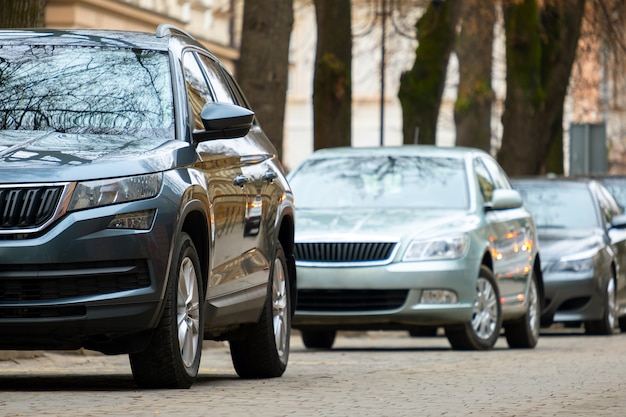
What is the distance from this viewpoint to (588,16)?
33.3 metres

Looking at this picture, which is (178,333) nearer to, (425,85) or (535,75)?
(425,85)

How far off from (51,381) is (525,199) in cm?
1057

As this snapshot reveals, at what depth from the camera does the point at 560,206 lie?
64.1 ft

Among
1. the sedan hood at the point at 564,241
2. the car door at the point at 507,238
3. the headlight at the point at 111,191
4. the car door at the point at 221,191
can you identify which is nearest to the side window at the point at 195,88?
the car door at the point at 221,191

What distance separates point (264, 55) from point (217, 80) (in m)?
6.93

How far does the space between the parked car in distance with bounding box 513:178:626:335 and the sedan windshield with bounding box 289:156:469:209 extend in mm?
3545

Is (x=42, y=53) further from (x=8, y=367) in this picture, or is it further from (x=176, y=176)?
(x=8, y=367)

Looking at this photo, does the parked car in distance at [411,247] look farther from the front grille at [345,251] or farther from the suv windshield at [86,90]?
the suv windshield at [86,90]

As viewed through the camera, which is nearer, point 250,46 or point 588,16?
point 250,46

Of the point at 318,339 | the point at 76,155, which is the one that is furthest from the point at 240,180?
the point at 318,339

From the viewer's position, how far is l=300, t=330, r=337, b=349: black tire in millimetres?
16109

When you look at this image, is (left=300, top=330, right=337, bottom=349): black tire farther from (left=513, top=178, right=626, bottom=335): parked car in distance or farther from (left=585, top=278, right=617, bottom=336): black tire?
(left=585, top=278, right=617, bottom=336): black tire

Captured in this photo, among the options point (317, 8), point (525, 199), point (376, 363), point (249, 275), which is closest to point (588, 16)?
point (317, 8)

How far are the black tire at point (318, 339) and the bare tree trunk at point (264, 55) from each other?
95.9 inches
